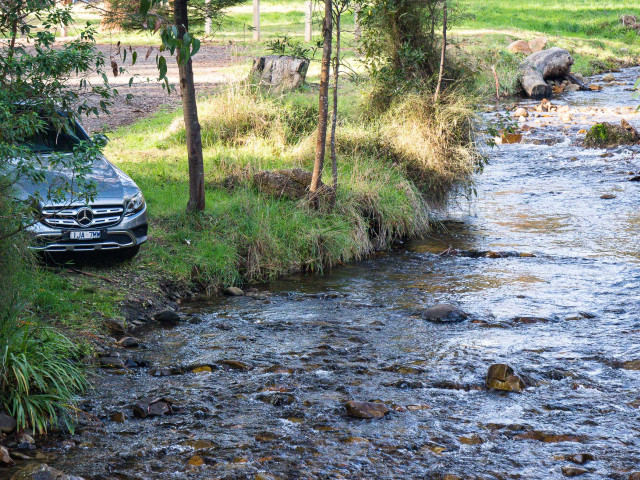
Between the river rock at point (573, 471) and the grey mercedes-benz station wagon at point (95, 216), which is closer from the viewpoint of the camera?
the river rock at point (573, 471)

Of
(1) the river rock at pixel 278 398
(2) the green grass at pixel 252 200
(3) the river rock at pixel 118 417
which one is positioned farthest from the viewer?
(2) the green grass at pixel 252 200

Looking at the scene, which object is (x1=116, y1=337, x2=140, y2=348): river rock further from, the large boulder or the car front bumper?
the large boulder

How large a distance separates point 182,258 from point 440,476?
5.39 meters

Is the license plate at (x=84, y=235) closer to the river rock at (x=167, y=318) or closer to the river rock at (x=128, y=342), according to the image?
the river rock at (x=167, y=318)

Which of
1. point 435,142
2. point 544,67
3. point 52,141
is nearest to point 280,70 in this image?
point 435,142

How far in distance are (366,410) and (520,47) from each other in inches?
1175

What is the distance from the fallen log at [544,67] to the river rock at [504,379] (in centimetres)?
2273

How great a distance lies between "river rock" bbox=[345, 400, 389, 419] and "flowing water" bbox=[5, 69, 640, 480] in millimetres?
87

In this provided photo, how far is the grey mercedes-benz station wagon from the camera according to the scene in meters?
7.82

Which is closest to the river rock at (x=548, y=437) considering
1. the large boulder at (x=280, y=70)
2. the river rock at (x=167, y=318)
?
the river rock at (x=167, y=318)

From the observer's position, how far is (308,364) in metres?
6.89

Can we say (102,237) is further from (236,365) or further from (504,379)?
(504,379)

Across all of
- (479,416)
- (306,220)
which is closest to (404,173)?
(306,220)

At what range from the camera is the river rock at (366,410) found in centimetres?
580
